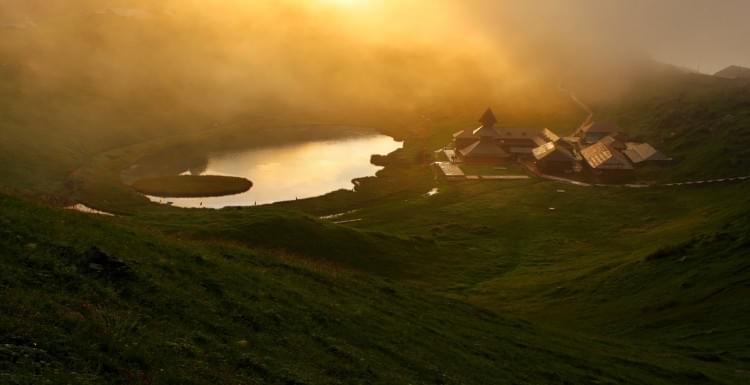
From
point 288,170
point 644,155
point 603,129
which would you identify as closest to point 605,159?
point 644,155

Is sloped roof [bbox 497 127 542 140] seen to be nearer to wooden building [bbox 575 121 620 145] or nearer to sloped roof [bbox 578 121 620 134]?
wooden building [bbox 575 121 620 145]

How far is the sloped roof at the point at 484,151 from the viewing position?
A: 161m

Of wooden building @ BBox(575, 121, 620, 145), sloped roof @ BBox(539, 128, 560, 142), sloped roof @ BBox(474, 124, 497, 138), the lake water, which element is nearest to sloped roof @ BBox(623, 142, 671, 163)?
wooden building @ BBox(575, 121, 620, 145)

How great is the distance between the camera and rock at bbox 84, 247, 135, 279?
22484mm

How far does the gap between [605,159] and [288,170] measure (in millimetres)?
82849

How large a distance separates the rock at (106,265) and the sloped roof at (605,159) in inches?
5075

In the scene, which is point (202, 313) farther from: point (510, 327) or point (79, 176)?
point (79, 176)

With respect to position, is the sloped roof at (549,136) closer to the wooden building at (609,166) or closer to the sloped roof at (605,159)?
the sloped roof at (605,159)

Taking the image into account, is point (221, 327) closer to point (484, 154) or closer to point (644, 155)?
point (644, 155)

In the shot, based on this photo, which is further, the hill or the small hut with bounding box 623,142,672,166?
the small hut with bounding box 623,142,672,166

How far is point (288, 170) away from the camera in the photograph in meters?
161

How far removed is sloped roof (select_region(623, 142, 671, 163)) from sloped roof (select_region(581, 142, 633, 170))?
11.0ft

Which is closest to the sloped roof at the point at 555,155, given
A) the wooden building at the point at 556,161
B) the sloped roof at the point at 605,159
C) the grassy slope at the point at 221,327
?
the wooden building at the point at 556,161

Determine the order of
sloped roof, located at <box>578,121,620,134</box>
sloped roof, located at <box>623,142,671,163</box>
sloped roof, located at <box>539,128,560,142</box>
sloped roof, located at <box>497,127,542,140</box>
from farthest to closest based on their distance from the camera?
sloped roof, located at <box>497,127,542,140</box>
sloped roof, located at <box>578,121,620,134</box>
sloped roof, located at <box>539,128,560,142</box>
sloped roof, located at <box>623,142,671,163</box>
